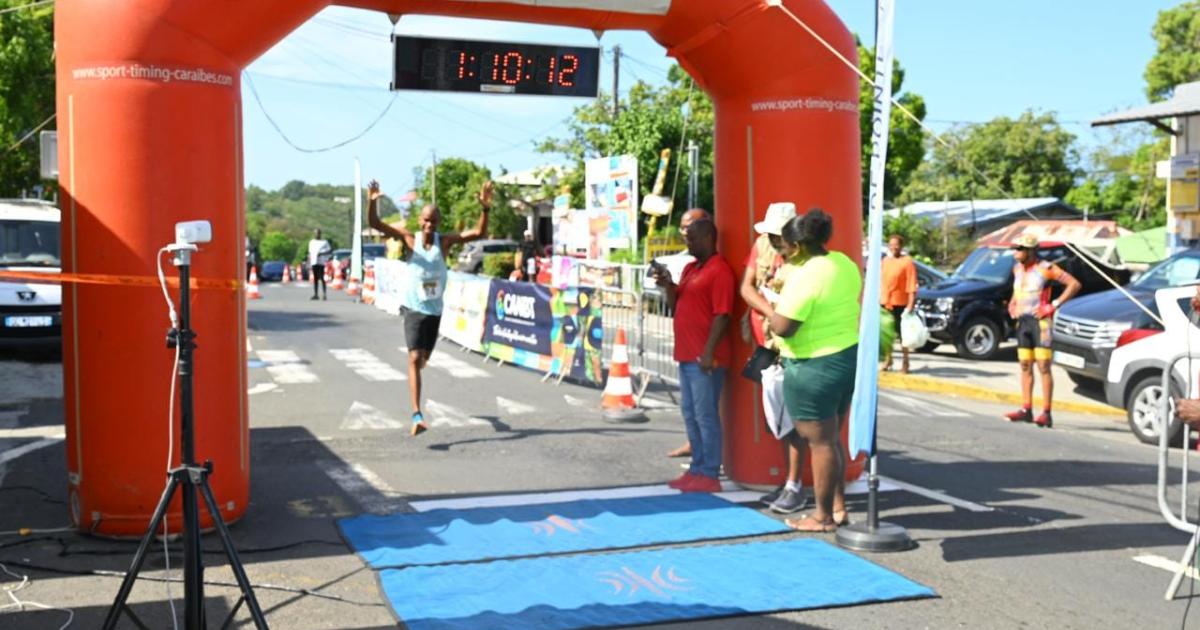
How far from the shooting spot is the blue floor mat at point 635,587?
578 cm

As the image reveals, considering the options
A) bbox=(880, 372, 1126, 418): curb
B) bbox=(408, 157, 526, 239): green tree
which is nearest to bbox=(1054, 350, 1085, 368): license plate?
bbox=(880, 372, 1126, 418): curb

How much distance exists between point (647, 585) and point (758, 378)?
2.37 metres

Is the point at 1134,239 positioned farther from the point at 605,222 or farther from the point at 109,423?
the point at 109,423

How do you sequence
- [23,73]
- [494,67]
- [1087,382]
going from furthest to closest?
[23,73] < [1087,382] < [494,67]

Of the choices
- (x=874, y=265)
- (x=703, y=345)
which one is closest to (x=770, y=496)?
(x=703, y=345)

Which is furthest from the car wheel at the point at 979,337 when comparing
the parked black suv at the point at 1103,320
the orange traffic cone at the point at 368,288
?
the orange traffic cone at the point at 368,288

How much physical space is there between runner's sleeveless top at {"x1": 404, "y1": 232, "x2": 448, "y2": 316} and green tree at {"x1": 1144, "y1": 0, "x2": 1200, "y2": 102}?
48.7m

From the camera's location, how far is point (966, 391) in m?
15.7

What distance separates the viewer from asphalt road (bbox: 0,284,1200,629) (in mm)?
5984

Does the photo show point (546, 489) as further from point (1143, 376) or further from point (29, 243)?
point (29, 243)

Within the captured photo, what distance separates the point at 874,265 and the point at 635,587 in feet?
7.50

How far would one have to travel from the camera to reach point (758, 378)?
8.29m

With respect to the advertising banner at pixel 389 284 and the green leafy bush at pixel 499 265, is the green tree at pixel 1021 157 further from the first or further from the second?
the advertising banner at pixel 389 284

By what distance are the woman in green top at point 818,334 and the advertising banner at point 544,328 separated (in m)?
7.66
